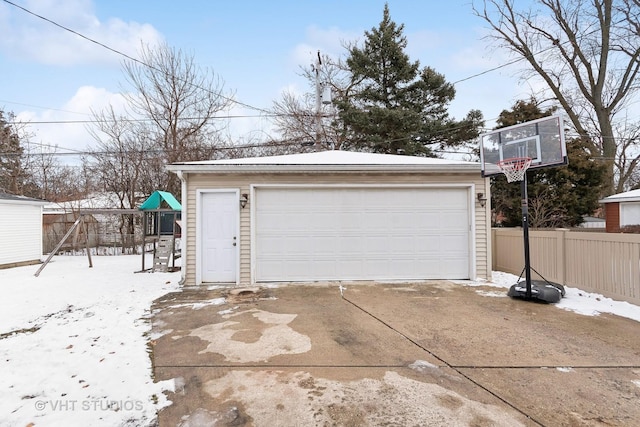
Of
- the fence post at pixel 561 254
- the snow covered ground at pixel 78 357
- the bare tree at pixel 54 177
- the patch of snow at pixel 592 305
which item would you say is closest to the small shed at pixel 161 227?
the snow covered ground at pixel 78 357

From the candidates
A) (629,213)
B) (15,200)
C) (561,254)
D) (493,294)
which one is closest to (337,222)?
(493,294)

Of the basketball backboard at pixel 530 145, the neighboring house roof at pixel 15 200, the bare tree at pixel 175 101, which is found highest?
the bare tree at pixel 175 101

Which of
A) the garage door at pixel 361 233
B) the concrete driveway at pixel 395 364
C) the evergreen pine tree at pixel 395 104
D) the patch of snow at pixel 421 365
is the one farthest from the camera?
the evergreen pine tree at pixel 395 104

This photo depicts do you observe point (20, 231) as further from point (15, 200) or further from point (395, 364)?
point (395, 364)

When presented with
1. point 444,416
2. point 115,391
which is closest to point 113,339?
point 115,391

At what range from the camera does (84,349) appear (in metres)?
3.58

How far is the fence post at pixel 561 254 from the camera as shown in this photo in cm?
635

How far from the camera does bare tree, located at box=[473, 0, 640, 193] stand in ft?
49.1

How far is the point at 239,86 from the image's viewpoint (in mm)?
16250

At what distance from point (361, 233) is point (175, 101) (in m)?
13.3

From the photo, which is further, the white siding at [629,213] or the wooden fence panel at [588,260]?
the white siding at [629,213]

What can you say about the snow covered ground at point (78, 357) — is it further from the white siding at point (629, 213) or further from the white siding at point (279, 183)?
the white siding at point (629, 213)

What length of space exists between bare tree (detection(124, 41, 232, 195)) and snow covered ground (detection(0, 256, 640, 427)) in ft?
33.5

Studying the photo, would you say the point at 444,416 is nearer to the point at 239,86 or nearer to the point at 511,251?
the point at 511,251
